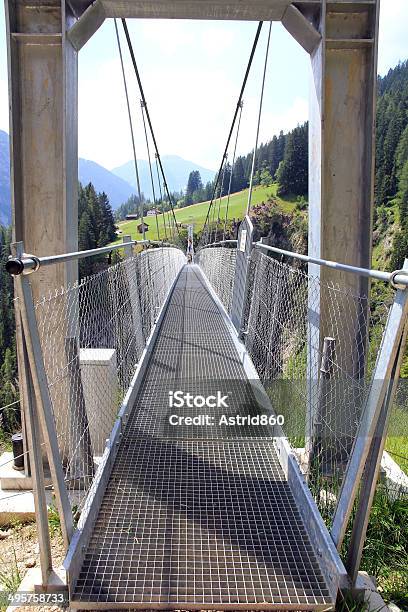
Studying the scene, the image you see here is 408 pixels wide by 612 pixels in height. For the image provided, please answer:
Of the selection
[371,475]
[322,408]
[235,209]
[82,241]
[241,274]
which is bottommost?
[322,408]

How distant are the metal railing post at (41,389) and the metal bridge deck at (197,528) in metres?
0.23

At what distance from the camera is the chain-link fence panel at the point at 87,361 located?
2459 millimetres

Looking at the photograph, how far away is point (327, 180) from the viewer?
2879mm

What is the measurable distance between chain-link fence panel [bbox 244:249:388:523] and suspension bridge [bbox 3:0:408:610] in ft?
0.04

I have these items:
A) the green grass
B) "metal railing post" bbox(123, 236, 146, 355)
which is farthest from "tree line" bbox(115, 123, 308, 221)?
"metal railing post" bbox(123, 236, 146, 355)

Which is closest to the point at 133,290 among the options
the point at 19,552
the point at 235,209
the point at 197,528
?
the point at 19,552

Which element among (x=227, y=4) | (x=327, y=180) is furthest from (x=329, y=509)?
(x=227, y=4)

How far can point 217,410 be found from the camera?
116 inches

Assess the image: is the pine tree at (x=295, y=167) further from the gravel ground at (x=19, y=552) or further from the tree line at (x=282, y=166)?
the gravel ground at (x=19, y=552)

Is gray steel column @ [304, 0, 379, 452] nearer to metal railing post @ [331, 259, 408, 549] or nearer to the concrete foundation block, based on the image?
the concrete foundation block

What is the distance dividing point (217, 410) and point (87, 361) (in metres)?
0.76

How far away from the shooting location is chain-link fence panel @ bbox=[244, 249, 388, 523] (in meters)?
2.63

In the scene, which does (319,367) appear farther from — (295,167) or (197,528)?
(295,167)

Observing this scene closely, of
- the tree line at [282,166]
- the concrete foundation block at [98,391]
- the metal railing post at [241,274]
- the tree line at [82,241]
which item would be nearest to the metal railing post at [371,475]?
the concrete foundation block at [98,391]
